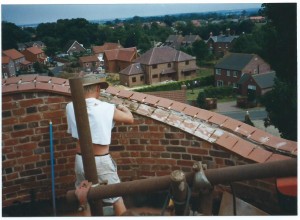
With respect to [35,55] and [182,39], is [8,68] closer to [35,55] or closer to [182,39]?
[35,55]

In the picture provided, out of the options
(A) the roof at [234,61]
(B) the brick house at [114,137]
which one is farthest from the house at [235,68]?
(B) the brick house at [114,137]

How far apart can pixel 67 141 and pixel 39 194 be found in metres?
0.59

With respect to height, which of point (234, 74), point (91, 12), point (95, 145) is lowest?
point (234, 74)

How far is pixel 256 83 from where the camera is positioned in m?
27.7

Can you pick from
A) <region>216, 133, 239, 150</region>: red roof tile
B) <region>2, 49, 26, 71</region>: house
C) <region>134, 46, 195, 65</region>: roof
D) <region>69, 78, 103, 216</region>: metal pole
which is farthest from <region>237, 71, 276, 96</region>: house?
<region>69, 78, 103, 216</region>: metal pole

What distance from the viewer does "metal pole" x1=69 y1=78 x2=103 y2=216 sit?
2.10 metres

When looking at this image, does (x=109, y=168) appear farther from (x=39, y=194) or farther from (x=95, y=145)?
(x=39, y=194)

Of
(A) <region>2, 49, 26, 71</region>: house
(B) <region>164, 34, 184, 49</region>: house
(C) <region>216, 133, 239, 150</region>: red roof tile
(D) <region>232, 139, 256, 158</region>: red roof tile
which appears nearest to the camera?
(D) <region>232, 139, 256, 158</region>: red roof tile

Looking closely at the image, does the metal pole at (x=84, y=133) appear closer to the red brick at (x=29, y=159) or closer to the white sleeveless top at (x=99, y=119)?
the white sleeveless top at (x=99, y=119)

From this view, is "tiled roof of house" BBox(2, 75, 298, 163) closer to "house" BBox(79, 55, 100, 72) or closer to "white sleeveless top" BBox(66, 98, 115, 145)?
"house" BBox(79, 55, 100, 72)

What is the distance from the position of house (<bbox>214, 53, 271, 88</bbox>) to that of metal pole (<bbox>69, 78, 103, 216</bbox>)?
25.4m

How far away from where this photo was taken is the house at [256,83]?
1055 inches

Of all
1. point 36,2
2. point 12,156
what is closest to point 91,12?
point 36,2

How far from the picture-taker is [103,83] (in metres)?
2.78
